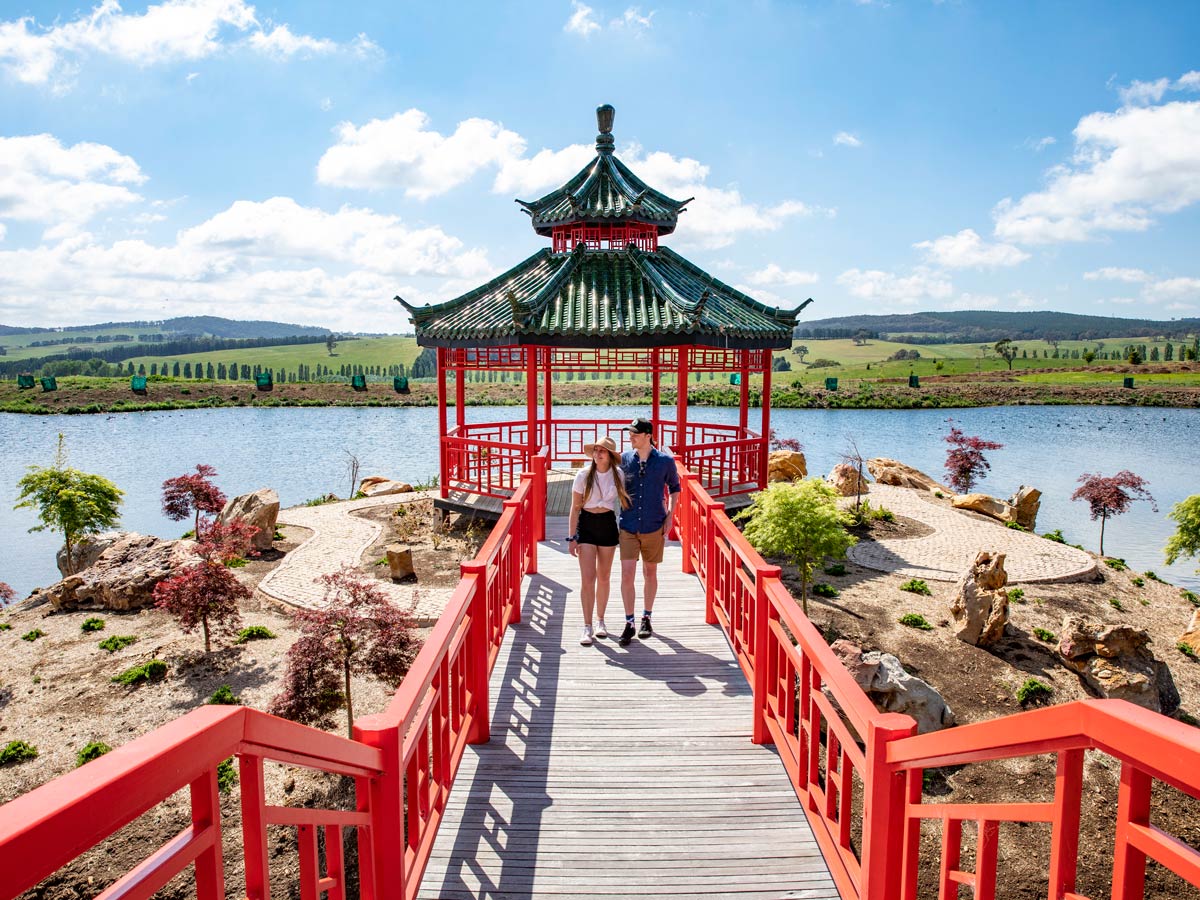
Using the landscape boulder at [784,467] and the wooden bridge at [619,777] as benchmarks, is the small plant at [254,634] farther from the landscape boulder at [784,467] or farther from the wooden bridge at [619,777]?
the landscape boulder at [784,467]

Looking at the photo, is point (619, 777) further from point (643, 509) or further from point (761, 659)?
point (643, 509)

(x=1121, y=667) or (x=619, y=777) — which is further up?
(x=619, y=777)

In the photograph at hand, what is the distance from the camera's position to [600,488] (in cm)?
643

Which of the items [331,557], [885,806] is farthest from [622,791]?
[331,557]

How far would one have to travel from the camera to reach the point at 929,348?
170 meters

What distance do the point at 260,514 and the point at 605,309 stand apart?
28.7 ft

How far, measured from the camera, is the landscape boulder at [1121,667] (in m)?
9.68

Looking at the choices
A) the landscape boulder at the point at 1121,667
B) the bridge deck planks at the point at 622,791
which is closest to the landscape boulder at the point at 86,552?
the bridge deck planks at the point at 622,791

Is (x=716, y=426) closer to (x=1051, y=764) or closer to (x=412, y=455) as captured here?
(x=1051, y=764)

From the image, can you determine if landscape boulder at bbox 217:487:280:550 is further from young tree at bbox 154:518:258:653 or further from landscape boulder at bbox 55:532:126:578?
young tree at bbox 154:518:258:653

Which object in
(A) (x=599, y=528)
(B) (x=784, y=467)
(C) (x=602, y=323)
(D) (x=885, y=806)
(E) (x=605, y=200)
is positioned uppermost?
(E) (x=605, y=200)

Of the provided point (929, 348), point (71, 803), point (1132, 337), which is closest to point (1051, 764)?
point (71, 803)

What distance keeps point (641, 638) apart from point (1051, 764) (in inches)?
190

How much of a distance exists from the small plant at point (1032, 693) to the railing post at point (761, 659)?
5970 mm
